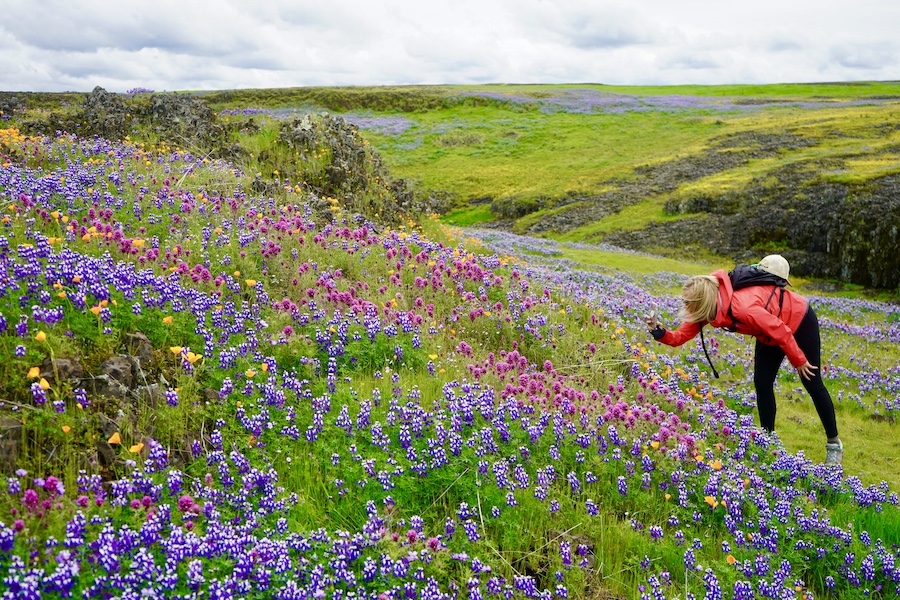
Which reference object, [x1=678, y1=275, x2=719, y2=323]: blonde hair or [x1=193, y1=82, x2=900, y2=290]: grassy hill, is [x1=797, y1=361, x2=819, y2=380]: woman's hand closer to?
[x1=678, y1=275, x2=719, y2=323]: blonde hair

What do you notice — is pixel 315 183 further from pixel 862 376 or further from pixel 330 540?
pixel 862 376

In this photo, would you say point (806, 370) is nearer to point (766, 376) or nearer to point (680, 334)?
point (766, 376)

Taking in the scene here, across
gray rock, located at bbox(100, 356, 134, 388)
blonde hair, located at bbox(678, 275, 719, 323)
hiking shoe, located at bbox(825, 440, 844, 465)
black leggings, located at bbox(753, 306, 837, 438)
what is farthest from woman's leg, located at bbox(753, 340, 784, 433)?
gray rock, located at bbox(100, 356, 134, 388)

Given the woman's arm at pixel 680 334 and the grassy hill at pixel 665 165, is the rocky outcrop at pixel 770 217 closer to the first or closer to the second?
the grassy hill at pixel 665 165

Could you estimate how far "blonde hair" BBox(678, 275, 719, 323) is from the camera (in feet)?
23.9

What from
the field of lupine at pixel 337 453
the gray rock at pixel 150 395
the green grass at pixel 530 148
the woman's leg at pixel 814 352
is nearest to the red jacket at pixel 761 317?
the woman's leg at pixel 814 352

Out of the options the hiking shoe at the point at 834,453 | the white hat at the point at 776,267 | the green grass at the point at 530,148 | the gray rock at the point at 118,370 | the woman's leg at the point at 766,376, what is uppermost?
the green grass at the point at 530,148

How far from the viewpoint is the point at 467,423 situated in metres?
5.67

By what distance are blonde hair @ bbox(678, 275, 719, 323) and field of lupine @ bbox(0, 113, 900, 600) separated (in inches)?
49.6

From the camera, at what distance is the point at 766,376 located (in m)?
7.81

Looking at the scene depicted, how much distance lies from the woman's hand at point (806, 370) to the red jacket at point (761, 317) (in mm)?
72

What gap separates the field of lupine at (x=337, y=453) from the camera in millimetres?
3629

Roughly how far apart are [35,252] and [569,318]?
8.11m

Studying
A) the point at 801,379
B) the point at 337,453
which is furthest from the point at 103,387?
the point at 801,379
